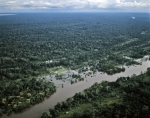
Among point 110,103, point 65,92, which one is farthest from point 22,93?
point 110,103

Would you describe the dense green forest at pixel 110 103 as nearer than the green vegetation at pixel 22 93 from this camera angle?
Yes

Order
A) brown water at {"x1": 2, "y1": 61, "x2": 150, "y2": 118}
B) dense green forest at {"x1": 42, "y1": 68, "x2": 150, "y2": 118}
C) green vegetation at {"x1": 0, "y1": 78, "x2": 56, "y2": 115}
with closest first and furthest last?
dense green forest at {"x1": 42, "y1": 68, "x2": 150, "y2": 118} → brown water at {"x1": 2, "y1": 61, "x2": 150, "y2": 118} → green vegetation at {"x1": 0, "y1": 78, "x2": 56, "y2": 115}

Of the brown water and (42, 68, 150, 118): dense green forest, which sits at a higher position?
(42, 68, 150, 118): dense green forest

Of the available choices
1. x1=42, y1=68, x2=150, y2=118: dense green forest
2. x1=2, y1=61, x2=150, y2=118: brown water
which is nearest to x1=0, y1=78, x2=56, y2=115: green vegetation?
x1=2, y1=61, x2=150, y2=118: brown water

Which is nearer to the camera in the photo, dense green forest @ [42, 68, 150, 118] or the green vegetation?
dense green forest @ [42, 68, 150, 118]

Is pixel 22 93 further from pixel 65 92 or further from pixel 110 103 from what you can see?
pixel 110 103

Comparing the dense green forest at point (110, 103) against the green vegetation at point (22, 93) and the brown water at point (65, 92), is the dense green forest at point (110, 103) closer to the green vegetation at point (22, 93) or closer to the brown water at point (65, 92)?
the brown water at point (65, 92)

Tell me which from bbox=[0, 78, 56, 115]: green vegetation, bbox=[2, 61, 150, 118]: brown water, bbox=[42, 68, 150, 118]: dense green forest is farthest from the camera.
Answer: bbox=[0, 78, 56, 115]: green vegetation

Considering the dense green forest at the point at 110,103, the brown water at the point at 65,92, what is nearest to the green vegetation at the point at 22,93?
the brown water at the point at 65,92

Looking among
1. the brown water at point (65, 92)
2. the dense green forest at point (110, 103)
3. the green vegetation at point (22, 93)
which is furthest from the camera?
the green vegetation at point (22, 93)

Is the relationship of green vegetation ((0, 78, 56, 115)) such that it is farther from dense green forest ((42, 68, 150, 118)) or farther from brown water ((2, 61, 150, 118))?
dense green forest ((42, 68, 150, 118))
